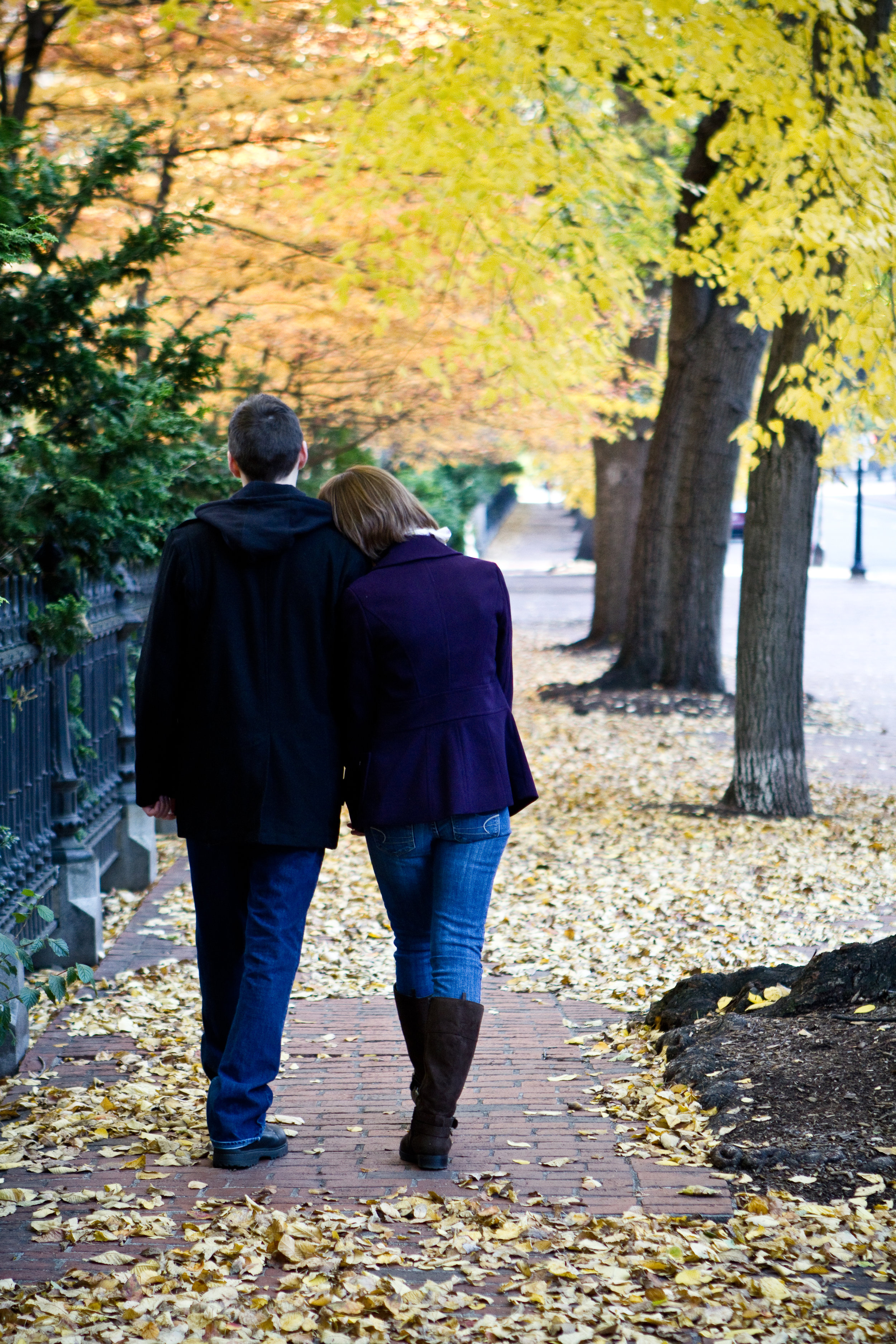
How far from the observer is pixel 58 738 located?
586 centimetres

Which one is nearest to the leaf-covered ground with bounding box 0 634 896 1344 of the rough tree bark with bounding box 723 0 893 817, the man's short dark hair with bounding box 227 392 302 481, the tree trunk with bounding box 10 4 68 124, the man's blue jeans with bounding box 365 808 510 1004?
the man's blue jeans with bounding box 365 808 510 1004

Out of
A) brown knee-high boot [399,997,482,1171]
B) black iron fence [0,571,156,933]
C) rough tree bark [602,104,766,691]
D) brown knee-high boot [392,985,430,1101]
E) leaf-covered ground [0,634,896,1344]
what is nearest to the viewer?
leaf-covered ground [0,634,896,1344]

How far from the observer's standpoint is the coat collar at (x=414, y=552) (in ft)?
11.8

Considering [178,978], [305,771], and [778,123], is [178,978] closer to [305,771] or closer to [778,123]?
[305,771]

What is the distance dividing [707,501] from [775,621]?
5.36 m

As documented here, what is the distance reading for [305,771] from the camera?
356 cm

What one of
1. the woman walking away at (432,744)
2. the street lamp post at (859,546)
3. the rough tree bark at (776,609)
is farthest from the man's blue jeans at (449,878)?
the street lamp post at (859,546)

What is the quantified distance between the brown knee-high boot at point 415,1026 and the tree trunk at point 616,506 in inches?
627

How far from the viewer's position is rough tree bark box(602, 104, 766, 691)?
509 inches

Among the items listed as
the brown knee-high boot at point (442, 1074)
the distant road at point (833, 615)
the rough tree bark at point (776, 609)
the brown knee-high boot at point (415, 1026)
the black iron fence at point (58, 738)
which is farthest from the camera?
the distant road at point (833, 615)

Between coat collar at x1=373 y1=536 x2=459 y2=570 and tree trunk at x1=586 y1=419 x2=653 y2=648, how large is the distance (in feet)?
52.5

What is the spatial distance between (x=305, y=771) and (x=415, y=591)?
0.55m

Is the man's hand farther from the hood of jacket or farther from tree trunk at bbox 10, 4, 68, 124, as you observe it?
tree trunk at bbox 10, 4, 68, 124

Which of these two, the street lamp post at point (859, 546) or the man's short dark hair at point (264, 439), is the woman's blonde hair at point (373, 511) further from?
the street lamp post at point (859, 546)
